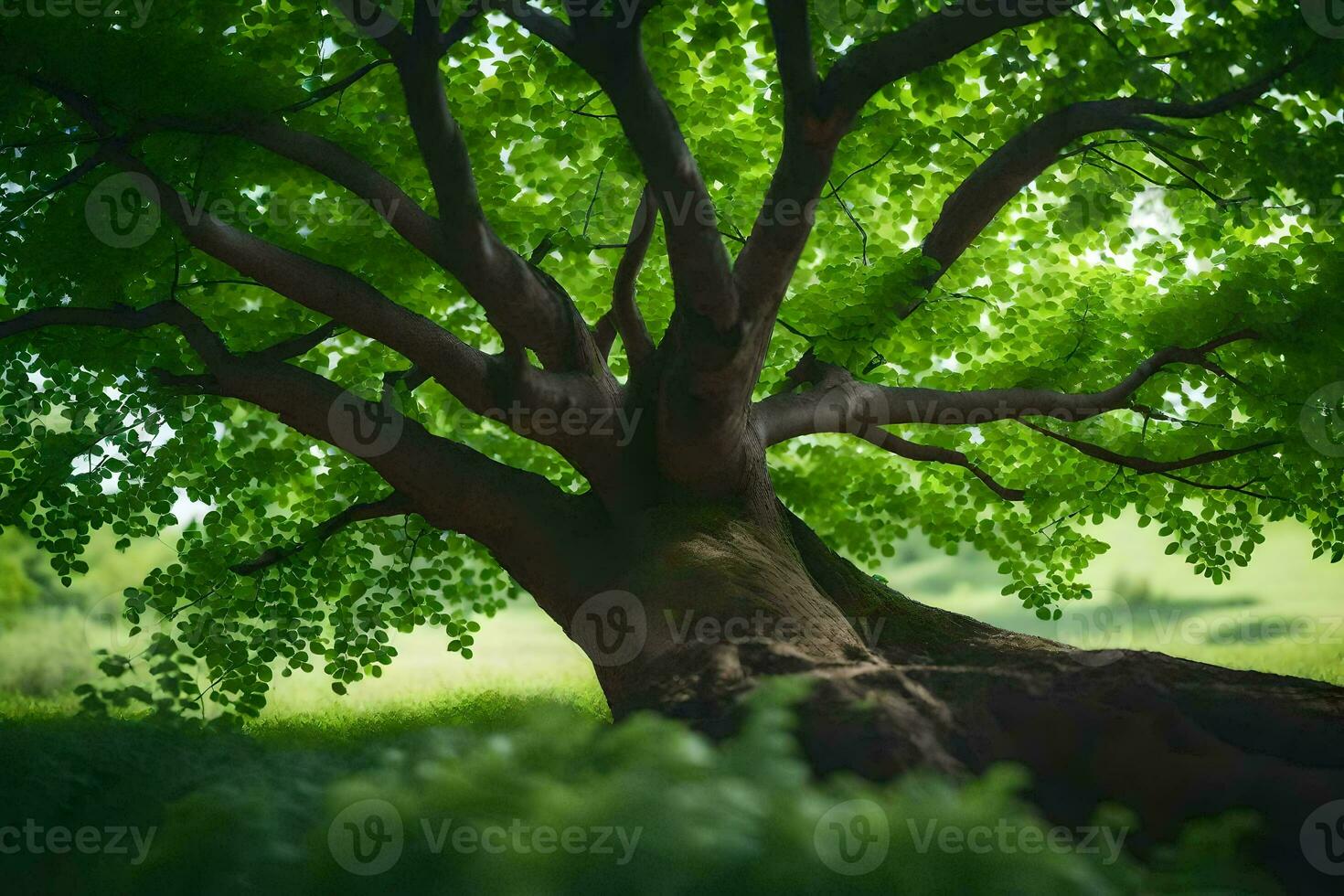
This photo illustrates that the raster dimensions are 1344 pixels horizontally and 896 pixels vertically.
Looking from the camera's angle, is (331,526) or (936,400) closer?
(331,526)

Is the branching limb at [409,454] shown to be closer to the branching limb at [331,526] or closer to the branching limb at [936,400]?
the branching limb at [331,526]

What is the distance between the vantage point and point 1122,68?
6363 mm

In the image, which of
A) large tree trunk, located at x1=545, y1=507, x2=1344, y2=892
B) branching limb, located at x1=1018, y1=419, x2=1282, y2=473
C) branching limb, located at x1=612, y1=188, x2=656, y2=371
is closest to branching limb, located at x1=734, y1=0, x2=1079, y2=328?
branching limb, located at x1=612, y1=188, x2=656, y2=371

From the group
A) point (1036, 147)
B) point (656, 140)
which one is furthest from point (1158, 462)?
point (656, 140)

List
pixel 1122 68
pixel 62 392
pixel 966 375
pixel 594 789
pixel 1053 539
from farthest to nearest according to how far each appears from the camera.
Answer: pixel 1053 539 < pixel 966 375 < pixel 62 392 < pixel 1122 68 < pixel 594 789

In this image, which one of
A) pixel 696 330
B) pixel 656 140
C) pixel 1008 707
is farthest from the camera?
pixel 696 330

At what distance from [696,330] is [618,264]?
2552mm

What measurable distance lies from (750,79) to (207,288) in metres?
4.68

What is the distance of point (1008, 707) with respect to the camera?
519 centimetres

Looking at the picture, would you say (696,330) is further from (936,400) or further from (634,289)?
(936,400)

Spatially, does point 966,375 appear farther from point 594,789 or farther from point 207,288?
point 594,789

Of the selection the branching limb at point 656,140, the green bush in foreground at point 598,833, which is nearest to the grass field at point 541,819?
the green bush in foreground at point 598,833

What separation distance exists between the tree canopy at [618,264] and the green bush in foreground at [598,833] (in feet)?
7.16

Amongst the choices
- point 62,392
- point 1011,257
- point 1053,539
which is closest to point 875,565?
point 1053,539
